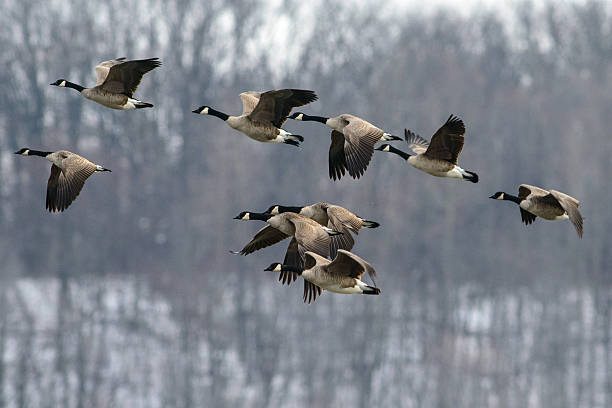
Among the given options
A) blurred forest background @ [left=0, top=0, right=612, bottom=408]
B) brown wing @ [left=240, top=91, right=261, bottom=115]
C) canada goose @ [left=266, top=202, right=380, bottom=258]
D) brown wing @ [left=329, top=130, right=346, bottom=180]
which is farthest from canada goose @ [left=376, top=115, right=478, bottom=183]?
blurred forest background @ [left=0, top=0, right=612, bottom=408]

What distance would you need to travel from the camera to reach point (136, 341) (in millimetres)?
37719

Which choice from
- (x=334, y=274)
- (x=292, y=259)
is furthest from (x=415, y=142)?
(x=334, y=274)

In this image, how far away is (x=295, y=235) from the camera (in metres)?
12.4

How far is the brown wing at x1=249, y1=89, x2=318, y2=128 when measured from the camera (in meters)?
13.9

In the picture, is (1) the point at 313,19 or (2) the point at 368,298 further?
(1) the point at 313,19

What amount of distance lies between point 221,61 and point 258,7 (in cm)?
218

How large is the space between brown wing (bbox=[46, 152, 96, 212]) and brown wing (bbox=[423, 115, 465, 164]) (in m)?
3.53

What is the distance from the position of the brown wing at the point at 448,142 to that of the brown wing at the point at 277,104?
139cm

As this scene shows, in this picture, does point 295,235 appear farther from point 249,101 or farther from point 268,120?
point 249,101

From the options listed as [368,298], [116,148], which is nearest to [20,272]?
[116,148]

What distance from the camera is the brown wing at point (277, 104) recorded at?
13.9 metres

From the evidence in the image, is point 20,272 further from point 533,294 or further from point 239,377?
point 533,294

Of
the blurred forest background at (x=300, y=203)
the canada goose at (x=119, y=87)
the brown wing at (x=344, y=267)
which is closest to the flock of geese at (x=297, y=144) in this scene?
the canada goose at (x=119, y=87)

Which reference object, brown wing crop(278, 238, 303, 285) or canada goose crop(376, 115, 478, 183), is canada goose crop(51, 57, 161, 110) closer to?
brown wing crop(278, 238, 303, 285)
